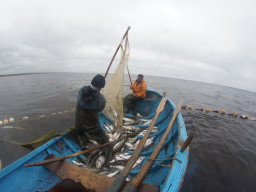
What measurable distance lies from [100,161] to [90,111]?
1.77m

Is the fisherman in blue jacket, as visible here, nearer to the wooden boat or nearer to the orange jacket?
the wooden boat

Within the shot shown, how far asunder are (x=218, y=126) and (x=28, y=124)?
57.4 ft

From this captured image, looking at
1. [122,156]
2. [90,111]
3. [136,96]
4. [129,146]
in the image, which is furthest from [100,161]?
[136,96]

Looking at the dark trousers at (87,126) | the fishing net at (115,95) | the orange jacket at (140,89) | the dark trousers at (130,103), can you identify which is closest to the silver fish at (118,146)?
the dark trousers at (87,126)

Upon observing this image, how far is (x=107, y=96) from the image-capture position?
22.8ft

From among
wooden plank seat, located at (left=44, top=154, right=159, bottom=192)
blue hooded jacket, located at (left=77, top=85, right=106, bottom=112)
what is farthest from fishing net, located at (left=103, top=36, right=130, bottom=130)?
wooden plank seat, located at (left=44, top=154, right=159, bottom=192)

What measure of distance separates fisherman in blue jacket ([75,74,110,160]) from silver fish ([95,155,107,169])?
255 millimetres

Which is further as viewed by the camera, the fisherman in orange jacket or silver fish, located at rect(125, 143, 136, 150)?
the fisherman in orange jacket

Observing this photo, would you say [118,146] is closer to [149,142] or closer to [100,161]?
[100,161]

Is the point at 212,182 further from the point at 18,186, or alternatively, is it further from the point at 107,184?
the point at 18,186

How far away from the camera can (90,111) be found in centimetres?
410

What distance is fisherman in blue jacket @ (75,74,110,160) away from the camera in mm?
3830

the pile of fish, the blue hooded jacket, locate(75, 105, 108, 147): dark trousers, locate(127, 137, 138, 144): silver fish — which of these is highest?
the blue hooded jacket

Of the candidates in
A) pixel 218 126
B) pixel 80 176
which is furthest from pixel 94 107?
pixel 218 126
